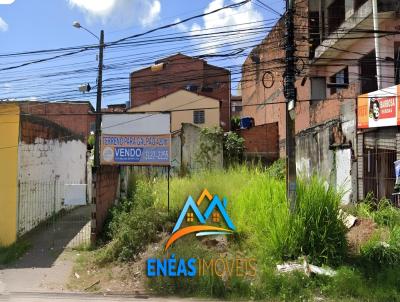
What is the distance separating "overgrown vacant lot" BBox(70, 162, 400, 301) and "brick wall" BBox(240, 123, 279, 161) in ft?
59.6

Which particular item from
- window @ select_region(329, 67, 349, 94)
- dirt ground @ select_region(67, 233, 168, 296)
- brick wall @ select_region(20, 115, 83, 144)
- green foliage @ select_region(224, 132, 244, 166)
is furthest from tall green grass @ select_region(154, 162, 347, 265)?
green foliage @ select_region(224, 132, 244, 166)

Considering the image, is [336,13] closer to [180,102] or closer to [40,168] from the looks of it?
[40,168]

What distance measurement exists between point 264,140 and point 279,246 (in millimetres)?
21573

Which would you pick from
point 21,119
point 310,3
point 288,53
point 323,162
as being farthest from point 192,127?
point 288,53

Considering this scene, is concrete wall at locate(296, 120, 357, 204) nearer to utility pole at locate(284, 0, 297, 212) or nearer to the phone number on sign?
utility pole at locate(284, 0, 297, 212)

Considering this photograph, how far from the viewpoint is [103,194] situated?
14062 millimetres

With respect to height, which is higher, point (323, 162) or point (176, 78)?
point (176, 78)

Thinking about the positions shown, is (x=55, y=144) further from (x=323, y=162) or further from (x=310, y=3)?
(x=310, y=3)

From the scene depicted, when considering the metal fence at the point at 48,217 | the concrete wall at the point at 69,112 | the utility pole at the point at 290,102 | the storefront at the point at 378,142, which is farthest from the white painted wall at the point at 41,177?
the concrete wall at the point at 69,112

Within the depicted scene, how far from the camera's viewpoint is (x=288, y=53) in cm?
1040

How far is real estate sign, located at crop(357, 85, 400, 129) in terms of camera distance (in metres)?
12.5

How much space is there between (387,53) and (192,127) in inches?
503
